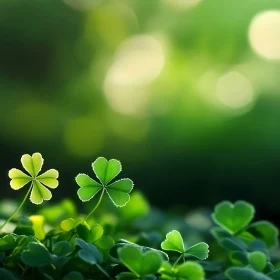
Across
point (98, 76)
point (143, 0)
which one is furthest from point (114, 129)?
point (143, 0)

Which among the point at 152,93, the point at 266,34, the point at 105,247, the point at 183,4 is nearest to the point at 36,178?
the point at 105,247

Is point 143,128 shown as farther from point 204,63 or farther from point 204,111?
point 204,63

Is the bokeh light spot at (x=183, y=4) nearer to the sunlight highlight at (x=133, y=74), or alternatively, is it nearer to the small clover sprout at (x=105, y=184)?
the sunlight highlight at (x=133, y=74)

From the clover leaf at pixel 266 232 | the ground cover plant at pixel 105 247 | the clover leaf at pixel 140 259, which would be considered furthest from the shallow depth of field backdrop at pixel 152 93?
the clover leaf at pixel 140 259

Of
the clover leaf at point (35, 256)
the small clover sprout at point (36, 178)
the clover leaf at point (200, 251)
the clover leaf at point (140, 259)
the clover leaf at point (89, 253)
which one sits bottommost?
the clover leaf at point (35, 256)

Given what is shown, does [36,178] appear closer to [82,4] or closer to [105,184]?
[105,184]

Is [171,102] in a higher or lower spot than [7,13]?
lower
